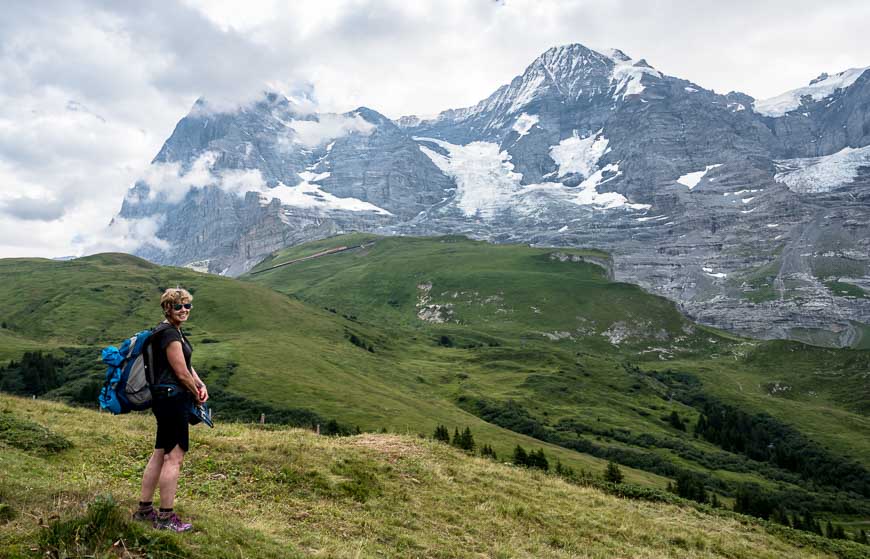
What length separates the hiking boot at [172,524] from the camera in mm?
11320

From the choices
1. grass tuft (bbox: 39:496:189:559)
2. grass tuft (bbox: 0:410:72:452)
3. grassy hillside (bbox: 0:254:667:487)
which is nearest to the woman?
grass tuft (bbox: 39:496:189:559)

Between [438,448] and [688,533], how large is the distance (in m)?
12.2

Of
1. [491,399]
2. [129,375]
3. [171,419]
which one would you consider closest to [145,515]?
[171,419]

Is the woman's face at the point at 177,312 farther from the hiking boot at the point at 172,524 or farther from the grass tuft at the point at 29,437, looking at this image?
the grass tuft at the point at 29,437

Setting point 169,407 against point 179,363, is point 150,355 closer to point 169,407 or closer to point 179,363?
point 179,363

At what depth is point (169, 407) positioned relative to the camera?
11.7m

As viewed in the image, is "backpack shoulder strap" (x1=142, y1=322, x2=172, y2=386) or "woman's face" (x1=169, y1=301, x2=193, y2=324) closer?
"backpack shoulder strap" (x1=142, y1=322, x2=172, y2=386)

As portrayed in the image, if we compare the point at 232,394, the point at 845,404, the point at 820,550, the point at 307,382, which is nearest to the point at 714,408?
the point at 845,404

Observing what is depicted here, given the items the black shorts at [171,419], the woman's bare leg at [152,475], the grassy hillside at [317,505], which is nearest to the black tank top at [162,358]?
the black shorts at [171,419]

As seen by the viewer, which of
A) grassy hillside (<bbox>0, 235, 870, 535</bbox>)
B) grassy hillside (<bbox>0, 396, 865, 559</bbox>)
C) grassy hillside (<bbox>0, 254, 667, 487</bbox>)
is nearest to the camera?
grassy hillside (<bbox>0, 396, 865, 559</bbox>)

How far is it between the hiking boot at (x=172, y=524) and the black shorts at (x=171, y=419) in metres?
1.28

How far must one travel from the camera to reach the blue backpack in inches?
448

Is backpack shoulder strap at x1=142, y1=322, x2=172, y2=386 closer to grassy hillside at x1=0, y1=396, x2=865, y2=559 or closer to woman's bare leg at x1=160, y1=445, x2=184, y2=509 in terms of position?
woman's bare leg at x1=160, y1=445, x2=184, y2=509

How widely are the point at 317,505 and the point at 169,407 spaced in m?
7.81
